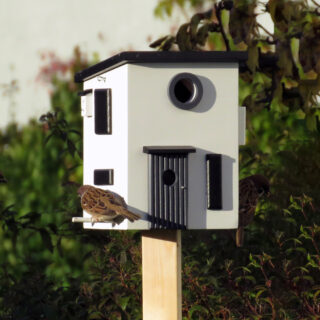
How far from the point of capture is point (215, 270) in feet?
26.1

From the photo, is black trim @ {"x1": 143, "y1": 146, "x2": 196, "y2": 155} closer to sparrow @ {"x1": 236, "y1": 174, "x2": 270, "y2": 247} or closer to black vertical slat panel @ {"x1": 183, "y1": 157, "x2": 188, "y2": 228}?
black vertical slat panel @ {"x1": 183, "y1": 157, "x2": 188, "y2": 228}

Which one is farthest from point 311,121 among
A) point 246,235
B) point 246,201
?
point 246,201

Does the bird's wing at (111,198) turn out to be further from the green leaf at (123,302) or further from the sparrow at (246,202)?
the green leaf at (123,302)

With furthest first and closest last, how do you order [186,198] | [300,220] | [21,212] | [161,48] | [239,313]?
[21,212] < [161,48] < [300,220] < [239,313] < [186,198]

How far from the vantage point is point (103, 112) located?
638cm

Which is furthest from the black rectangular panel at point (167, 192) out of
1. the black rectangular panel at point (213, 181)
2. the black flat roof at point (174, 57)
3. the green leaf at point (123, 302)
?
the green leaf at point (123, 302)

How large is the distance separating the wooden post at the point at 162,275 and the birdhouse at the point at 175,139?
326mm

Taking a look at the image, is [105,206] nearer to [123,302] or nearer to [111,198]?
[111,198]

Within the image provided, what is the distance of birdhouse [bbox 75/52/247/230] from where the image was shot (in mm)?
6039

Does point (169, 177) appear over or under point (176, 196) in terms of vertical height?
over

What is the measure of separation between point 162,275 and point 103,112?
3.49ft

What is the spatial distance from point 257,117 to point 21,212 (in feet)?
9.21

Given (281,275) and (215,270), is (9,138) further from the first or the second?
(281,275)

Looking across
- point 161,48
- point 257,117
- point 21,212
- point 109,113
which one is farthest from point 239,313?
point 21,212
